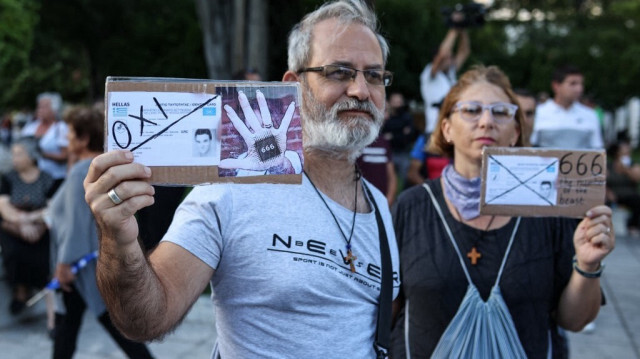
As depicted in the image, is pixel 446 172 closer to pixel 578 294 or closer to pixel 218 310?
pixel 578 294

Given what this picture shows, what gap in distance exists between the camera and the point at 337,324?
181 cm

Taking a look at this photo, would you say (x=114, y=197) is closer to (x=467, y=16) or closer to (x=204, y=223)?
A: (x=204, y=223)

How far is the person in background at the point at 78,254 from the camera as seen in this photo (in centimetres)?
405

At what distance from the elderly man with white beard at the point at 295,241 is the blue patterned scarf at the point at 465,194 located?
53 centimetres

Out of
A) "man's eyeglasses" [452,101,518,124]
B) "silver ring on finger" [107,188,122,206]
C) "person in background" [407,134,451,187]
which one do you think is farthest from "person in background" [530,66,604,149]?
"silver ring on finger" [107,188,122,206]

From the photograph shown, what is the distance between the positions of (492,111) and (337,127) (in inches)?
40.2

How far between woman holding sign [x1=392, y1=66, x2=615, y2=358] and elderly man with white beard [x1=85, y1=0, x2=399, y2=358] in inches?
15.9

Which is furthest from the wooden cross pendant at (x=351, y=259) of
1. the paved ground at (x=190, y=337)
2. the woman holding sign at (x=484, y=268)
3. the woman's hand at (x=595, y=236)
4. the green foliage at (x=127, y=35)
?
the green foliage at (x=127, y=35)

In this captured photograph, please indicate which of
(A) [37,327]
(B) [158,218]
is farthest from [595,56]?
(B) [158,218]

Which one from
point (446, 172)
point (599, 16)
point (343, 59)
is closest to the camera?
point (343, 59)

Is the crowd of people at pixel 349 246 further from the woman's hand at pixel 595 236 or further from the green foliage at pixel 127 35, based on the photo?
the green foliage at pixel 127 35

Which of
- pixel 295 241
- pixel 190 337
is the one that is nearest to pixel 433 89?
pixel 190 337

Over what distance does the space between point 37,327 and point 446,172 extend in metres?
4.67

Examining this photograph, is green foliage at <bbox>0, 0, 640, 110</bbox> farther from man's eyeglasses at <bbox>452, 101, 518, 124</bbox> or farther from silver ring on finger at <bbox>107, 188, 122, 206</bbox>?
silver ring on finger at <bbox>107, 188, 122, 206</bbox>
